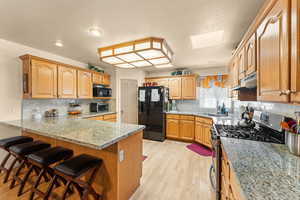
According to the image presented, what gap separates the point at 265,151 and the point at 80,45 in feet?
10.5

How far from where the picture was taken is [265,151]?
110cm

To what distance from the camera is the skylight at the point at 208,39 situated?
6.64ft

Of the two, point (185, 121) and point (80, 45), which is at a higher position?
point (80, 45)

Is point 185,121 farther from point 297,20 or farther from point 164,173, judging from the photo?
point 297,20

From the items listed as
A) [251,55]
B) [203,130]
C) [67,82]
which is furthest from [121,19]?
[203,130]

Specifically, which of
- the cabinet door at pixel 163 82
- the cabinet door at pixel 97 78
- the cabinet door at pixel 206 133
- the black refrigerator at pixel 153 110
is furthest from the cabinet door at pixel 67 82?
the cabinet door at pixel 206 133

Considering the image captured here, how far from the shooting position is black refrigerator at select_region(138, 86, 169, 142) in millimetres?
3869

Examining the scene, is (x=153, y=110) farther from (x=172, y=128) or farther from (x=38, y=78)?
(x=38, y=78)

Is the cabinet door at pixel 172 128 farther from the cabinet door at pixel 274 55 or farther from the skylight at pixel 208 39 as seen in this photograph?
→ the cabinet door at pixel 274 55

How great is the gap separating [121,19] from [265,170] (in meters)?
2.10

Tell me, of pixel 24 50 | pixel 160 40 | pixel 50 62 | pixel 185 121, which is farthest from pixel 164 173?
pixel 24 50

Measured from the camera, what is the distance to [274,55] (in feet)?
2.97

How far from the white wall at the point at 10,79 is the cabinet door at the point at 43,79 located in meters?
0.35

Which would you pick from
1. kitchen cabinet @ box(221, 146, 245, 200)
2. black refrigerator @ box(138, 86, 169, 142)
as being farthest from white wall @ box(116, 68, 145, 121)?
kitchen cabinet @ box(221, 146, 245, 200)
